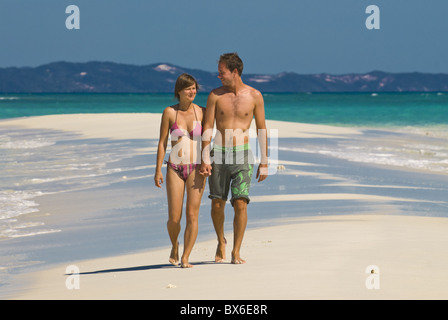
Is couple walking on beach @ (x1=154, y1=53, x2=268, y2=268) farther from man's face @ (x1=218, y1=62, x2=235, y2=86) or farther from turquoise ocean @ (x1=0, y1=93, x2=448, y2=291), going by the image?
turquoise ocean @ (x1=0, y1=93, x2=448, y2=291)

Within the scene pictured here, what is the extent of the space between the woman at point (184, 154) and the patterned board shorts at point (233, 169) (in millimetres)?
147

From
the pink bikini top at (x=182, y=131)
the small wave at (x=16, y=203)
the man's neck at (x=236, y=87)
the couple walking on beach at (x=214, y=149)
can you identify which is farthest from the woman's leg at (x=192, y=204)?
the small wave at (x=16, y=203)

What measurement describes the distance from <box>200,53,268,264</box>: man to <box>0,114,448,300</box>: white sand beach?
47cm

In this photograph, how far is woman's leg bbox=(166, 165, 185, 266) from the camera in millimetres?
6453

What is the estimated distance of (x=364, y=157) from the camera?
18.6 meters

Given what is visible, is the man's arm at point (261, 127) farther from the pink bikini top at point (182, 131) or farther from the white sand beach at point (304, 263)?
the white sand beach at point (304, 263)

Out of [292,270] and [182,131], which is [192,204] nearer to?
[182,131]

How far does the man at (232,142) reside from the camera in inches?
255

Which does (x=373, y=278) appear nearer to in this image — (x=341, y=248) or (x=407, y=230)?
(x=341, y=248)

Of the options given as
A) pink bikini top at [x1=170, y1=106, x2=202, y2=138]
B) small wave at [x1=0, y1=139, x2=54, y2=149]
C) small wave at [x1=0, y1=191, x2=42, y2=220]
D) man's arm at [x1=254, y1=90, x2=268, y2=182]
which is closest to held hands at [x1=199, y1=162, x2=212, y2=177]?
pink bikini top at [x1=170, y1=106, x2=202, y2=138]

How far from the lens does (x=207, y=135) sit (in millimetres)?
6426

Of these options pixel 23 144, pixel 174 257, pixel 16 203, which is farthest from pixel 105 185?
pixel 23 144

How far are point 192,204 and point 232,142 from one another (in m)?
0.61

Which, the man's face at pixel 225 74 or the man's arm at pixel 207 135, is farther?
the man's face at pixel 225 74
